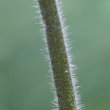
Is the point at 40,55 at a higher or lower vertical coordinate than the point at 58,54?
lower

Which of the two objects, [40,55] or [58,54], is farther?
[40,55]

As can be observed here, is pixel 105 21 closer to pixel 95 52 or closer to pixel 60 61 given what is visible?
pixel 95 52

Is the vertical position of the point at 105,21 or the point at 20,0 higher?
the point at 20,0


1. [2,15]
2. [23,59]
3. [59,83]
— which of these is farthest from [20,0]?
[59,83]

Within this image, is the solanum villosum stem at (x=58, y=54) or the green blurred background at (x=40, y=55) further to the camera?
the green blurred background at (x=40, y=55)

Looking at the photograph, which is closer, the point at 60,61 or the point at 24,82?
the point at 60,61

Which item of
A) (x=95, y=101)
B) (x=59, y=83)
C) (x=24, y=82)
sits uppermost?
(x=59, y=83)
